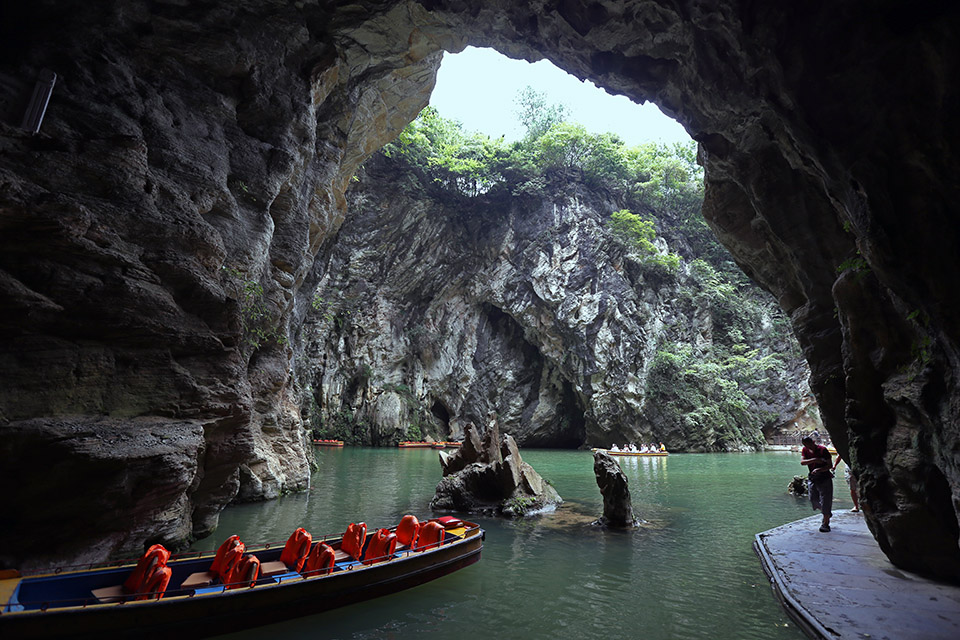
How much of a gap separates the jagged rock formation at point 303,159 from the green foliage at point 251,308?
0.12 metres

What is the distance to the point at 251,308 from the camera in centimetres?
1061

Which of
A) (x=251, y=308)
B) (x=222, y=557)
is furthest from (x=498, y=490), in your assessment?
(x=222, y=557)

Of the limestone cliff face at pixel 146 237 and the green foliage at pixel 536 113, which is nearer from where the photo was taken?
the limestone cliff face at pixel 146 237

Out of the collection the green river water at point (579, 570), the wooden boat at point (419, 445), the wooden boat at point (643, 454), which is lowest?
the green river water at point (579, 570)

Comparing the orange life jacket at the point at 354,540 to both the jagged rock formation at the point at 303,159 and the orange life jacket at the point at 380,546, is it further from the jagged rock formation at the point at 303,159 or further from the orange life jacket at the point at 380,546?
the jagged rock formation at the point at 303,159

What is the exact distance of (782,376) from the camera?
35.6 m

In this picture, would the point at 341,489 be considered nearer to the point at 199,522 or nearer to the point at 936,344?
the point at 199,522

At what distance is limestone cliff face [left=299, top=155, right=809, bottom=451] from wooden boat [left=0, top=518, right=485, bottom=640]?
27012mm

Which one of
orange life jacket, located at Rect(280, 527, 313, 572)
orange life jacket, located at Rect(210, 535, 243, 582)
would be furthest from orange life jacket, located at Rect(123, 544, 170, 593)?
orange life jacket, located at Rect(280, 527, 313, 572)

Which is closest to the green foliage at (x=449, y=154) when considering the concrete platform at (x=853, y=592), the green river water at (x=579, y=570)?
the green river water at (x=579, y=570)

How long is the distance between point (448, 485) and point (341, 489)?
449 centimetres

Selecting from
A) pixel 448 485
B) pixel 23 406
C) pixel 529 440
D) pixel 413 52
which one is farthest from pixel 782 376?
pixel 23 406

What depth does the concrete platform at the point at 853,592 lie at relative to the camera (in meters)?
4.43

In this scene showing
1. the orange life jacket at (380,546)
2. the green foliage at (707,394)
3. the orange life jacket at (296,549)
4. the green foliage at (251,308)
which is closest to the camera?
the orange life jacket at (296,549)
